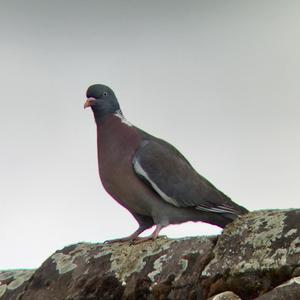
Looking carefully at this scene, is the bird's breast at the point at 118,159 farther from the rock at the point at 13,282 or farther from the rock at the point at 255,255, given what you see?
the rock at the point at 255,255

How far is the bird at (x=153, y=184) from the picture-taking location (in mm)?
7363

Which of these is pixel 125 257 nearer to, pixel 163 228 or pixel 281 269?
pixel 281 269

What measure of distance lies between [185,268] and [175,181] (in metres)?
2.96

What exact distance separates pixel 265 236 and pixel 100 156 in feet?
11.3

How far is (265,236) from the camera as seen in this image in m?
4.46

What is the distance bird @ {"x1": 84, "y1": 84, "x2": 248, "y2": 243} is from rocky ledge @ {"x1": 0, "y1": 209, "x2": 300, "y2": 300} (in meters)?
1.81

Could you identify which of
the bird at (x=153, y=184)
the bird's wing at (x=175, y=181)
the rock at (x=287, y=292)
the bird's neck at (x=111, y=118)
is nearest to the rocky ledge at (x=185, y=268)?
the rock at (x=287, y=292)

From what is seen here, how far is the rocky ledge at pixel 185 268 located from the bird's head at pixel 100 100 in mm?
2659

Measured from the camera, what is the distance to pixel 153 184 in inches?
295

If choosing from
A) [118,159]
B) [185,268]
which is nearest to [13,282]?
[185,268]

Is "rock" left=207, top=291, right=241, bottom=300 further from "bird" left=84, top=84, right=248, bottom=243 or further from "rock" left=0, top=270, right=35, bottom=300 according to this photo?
"bird" left=84, top=84, right=248, bottom=243

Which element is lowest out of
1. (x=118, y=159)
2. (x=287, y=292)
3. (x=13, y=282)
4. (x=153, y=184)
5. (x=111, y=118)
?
(x=287, y=292)

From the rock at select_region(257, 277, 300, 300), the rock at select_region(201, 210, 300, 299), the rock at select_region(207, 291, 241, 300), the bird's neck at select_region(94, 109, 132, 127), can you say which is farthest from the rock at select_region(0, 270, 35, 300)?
the bird's neck at select_region(94, 109, 132, 127)

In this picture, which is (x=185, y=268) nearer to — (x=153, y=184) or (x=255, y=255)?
(x=255, y=255)
